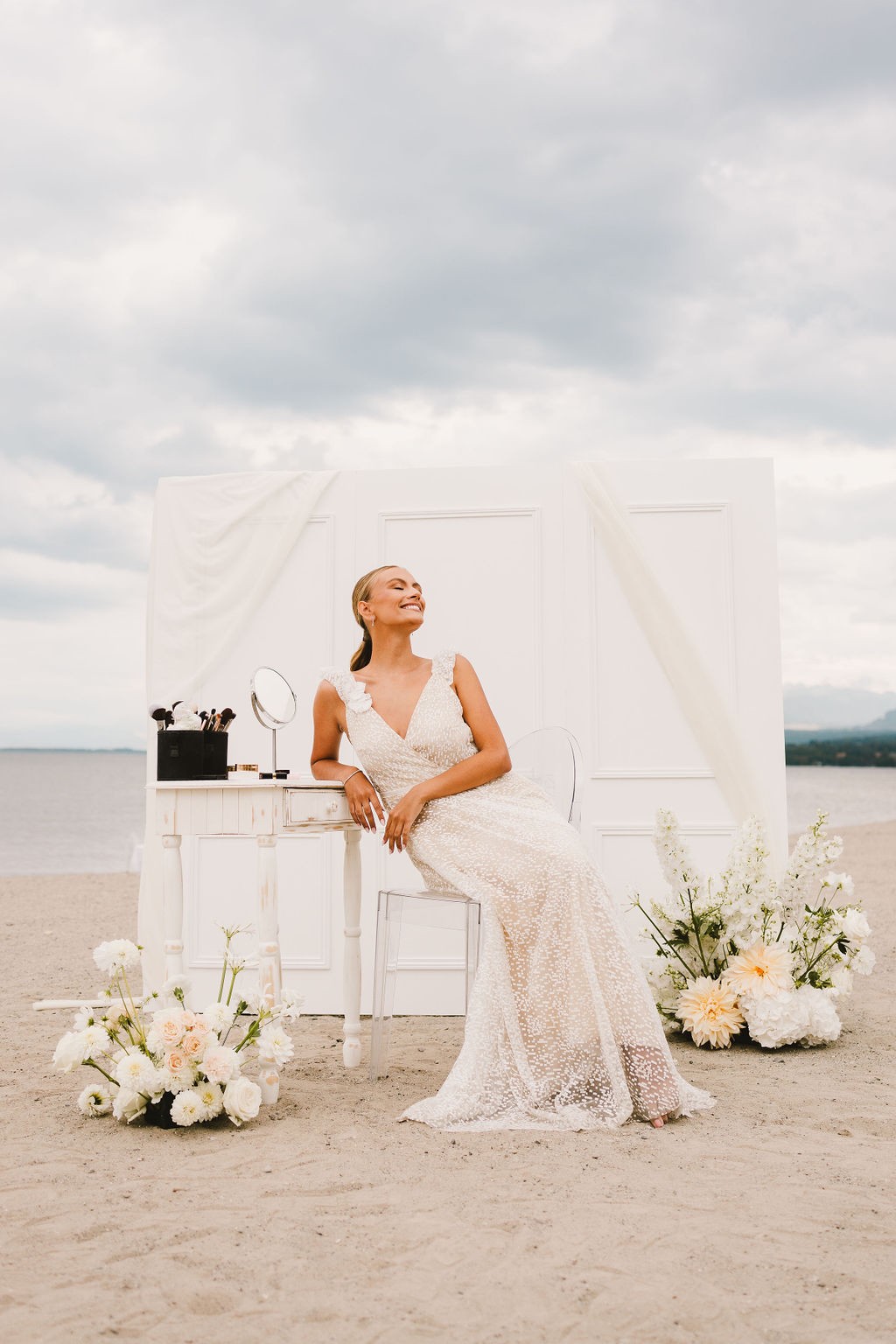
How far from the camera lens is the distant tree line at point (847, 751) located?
35.1 meters

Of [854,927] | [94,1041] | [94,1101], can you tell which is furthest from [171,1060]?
[854,927]

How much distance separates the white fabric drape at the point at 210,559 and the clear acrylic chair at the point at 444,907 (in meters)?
1.57

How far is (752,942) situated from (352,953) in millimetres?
1477

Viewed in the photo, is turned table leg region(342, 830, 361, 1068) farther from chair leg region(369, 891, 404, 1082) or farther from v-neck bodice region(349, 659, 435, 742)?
v-neck bodice region(349, 659, 435, 742)

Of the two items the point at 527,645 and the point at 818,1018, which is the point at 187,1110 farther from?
the point at 527,645

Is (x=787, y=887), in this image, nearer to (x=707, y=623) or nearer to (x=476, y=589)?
(x=707, y=623)

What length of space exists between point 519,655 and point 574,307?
10.3ft

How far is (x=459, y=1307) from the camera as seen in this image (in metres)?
1.62

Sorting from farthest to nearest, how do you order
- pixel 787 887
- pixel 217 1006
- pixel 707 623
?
1. pixel 707 623
2. pixel 787 887
3. pixel 217 1006

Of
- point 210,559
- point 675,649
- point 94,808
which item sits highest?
point 210,559

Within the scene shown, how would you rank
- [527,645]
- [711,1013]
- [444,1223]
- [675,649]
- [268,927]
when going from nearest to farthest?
1. [444,1223]
2. [268,927]
3. [711,1013]
4. [675,649]
5. [527,645]

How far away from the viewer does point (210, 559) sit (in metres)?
4.66

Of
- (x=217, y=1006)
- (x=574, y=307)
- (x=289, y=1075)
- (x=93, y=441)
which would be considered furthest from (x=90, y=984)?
(x=93, y=441)

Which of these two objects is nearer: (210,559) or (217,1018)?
(217,1018)
